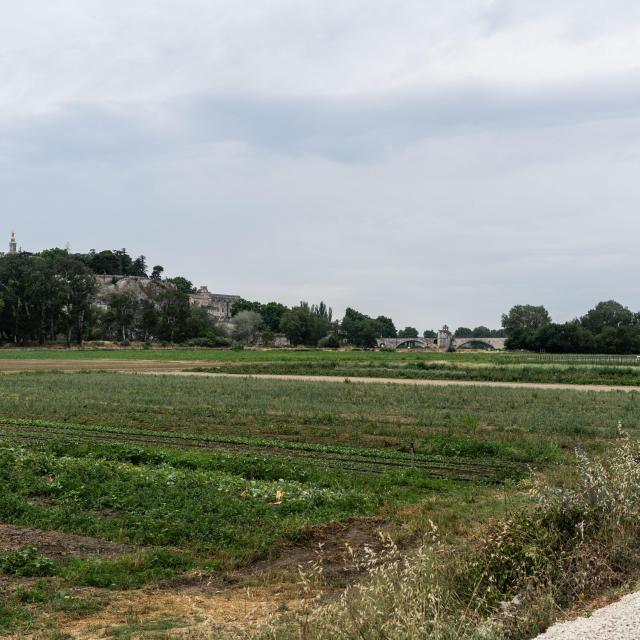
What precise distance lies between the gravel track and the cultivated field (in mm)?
3223

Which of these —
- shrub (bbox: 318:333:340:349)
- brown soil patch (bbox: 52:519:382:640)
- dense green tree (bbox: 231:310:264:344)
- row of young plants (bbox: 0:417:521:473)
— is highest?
dense green tree (bbox: 231:310:264:344)

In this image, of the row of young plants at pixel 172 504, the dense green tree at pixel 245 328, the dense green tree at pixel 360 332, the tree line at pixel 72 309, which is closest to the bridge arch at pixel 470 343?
the dense green tree at pixel 360 332

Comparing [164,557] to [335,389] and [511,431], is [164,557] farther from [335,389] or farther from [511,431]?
[335,389]

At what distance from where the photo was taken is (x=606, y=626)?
623 cm

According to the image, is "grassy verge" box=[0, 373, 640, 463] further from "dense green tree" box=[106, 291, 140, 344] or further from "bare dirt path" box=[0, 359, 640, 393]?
"dense green tree" box=[106, 291, 140, 344]

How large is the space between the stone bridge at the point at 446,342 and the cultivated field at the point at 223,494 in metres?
146

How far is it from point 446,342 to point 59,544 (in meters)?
179

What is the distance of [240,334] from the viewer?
17312 cm

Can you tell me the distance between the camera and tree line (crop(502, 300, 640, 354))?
12394 cm

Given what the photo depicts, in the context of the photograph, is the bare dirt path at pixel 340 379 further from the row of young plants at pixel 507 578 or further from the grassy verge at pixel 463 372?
the row of young plants at pixel 507 578

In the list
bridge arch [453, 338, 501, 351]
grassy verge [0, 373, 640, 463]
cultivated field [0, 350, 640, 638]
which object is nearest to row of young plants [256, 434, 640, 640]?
cultivated field [0, 350, 640, 638]

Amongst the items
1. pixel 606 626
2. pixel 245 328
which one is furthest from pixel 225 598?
pixel 245 328

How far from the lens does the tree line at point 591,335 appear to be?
407 ft

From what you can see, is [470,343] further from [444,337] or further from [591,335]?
[591,335]
